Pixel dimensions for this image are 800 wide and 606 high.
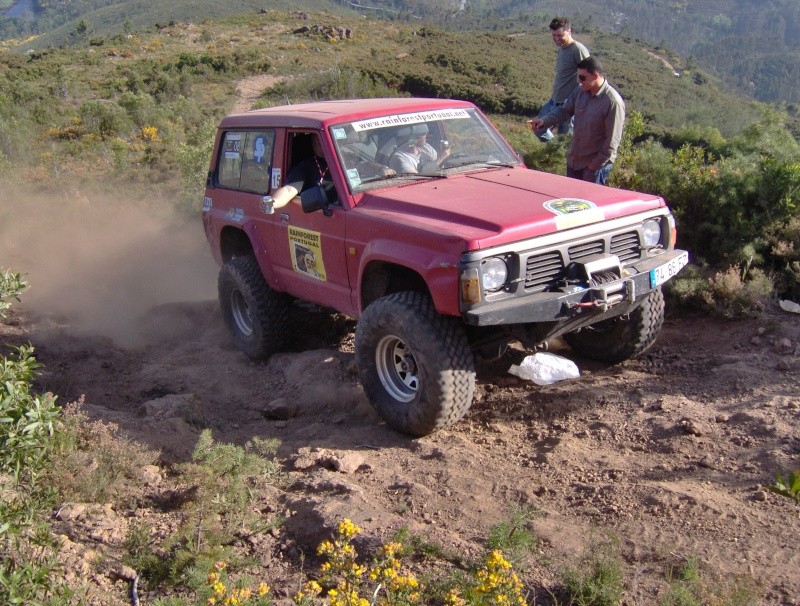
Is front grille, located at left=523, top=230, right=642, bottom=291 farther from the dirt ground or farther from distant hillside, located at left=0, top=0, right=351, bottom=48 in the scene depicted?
distant hillside, located at left=0, top=0, right=351, bottom=48

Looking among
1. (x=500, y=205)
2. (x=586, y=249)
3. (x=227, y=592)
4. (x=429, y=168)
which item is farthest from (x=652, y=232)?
(x=227, y=592)

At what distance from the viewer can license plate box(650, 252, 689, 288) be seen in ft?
15.9

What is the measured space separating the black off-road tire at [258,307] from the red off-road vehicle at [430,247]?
0.01 m

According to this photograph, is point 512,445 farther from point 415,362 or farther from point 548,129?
point 548,129

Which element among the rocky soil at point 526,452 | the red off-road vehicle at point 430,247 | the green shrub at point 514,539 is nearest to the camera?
the green shrub at point 514,539

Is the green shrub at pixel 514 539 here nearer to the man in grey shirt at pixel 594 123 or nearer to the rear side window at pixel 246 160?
the rear side window at pixel 246 160

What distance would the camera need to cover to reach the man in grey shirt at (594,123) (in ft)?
21.6

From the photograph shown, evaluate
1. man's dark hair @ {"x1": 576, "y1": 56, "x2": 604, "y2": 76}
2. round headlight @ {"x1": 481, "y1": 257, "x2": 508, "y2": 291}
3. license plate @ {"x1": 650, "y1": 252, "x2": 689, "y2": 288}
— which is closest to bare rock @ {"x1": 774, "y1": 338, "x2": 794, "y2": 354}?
license plate @ {"x1": 650, "y1": 252, "x2": 689, "y2": 288}

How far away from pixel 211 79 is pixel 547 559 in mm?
39387

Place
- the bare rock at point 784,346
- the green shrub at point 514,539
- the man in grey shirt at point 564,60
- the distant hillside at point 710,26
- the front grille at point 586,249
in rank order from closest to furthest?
the green shrub at point 514,539 < the front grille at point 586,249 < the bare rock at point 784,346 < the man in grey shirt at point 564,60 < the distant hillside at point 710,26

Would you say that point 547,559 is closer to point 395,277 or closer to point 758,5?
point 395,277

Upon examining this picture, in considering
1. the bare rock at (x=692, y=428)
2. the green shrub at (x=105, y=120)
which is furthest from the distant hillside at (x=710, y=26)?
the bare rock at (x=692, y=428)

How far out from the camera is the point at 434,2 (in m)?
113

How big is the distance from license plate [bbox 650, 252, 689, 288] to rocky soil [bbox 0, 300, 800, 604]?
0.76 metres
